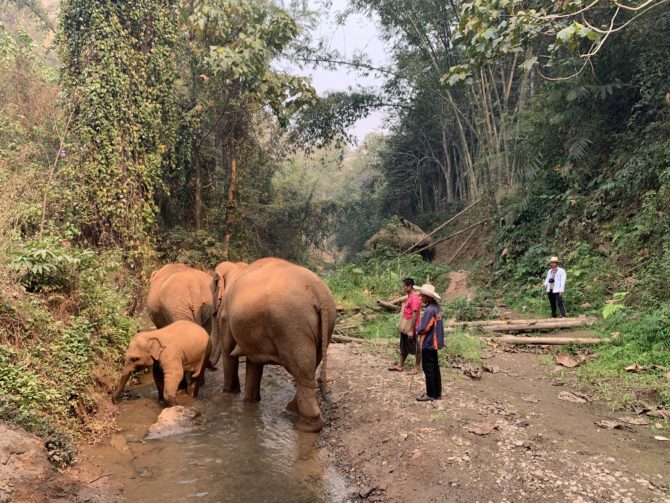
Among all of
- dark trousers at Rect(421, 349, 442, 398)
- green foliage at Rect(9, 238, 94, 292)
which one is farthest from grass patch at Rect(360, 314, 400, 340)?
green foliage at Rect(9, 238, 94, 292)

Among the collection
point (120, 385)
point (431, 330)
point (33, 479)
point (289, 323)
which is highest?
point (289, 323)

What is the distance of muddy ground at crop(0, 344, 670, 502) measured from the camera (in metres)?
3.48

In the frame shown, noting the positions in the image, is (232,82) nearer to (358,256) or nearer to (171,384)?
(358,256)

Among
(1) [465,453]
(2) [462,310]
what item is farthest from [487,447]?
(2) [462,310]

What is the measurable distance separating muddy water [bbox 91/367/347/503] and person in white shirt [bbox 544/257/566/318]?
21.1ft

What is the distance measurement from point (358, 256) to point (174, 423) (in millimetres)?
15133

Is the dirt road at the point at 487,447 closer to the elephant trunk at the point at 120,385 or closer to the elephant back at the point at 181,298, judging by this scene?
the elephant trunk at the point at 120,385

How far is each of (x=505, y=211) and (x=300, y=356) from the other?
11.9 m

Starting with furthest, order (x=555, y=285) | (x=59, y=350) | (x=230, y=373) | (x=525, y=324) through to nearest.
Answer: (x=555, y=285) < (x=525, y=324) < (x=230, y=373) < (x=59, y=350)

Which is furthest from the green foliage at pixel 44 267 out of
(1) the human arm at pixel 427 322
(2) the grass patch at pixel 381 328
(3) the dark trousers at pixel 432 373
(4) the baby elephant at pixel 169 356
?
(2) the grass patch at pixel 381 328

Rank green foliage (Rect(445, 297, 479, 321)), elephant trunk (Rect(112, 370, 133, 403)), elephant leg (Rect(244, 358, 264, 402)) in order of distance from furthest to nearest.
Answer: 1. green foliage (Rect(445, 297, 479, 321))
2. elephant leg (Rect(244, 358, 264, 402))
3. elephant trunk (Rect(112, 370, 133, 403))

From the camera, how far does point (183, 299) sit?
790 centimetres

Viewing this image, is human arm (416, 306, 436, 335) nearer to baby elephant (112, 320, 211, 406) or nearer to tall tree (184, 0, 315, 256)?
baby elephant (112, 320, 211, 406)

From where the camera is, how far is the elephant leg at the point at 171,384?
5.88 meters
